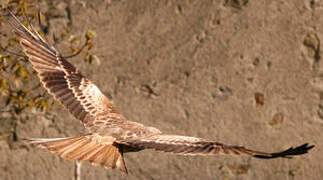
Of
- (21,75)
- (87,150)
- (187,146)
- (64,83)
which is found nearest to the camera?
(187,146)

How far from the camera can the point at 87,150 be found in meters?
3.95

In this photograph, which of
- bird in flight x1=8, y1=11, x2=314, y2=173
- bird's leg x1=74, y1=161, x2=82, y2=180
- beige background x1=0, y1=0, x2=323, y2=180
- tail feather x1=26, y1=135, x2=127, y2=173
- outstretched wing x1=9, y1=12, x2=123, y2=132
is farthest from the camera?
beige background x1=0, y1=0, x2=323, y2=180

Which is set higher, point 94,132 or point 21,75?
point 21,75

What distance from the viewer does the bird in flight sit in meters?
3.75

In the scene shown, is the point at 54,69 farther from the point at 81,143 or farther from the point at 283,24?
the point at 283,24

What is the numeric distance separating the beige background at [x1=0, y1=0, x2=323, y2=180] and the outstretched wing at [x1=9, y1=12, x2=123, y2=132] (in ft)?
3.08

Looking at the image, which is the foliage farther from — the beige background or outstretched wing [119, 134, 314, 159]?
outstretched wing [119, 134, 314, 159]

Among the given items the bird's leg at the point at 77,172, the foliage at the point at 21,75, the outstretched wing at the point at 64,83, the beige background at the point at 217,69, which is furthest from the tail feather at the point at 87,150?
the beige background at the point at 217,69

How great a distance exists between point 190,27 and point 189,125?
851mm

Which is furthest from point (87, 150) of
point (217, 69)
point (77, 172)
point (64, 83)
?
point (217, 69)

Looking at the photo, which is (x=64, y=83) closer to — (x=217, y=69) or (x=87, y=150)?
(x=87, y=150)

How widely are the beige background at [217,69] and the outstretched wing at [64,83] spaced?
3.08ft

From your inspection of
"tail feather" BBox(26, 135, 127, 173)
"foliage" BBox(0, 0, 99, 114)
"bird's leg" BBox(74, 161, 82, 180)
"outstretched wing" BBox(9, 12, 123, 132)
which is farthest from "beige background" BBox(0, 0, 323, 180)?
"tail feather" BBox(26, 135, 127, 173)

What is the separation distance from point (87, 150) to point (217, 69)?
2102 millimetres
